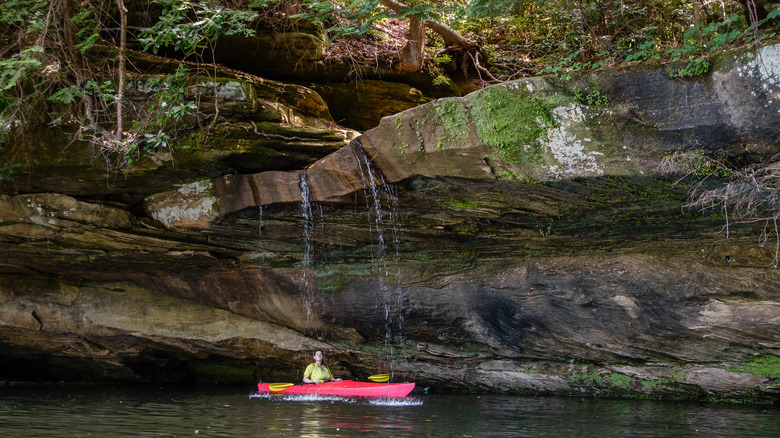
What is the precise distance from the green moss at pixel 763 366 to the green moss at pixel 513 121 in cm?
509

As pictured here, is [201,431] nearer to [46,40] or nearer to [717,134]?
[46,40]

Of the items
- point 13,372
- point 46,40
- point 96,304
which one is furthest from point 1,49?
point 13,372

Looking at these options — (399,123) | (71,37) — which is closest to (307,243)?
(399,123)

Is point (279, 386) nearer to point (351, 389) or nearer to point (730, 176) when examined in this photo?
point (351, 389)

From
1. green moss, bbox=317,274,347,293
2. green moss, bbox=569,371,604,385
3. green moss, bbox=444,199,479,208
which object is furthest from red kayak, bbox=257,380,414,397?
green moss, bbox=444,199,479,208

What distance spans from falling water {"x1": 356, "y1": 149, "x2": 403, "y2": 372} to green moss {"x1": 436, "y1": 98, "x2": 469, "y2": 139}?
107 centimetres

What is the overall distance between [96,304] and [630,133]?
33.2 ft

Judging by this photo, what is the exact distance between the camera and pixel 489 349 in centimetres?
1045

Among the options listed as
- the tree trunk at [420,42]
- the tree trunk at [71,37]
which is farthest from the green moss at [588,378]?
the tree trunk at [71,37]

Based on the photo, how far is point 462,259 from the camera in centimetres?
964

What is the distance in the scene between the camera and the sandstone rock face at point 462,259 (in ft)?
20.9

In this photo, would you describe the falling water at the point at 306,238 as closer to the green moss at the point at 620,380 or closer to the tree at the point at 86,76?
the tree at the point at 86,76

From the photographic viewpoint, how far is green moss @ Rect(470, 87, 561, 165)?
6.52 meters

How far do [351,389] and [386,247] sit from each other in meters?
2.44
